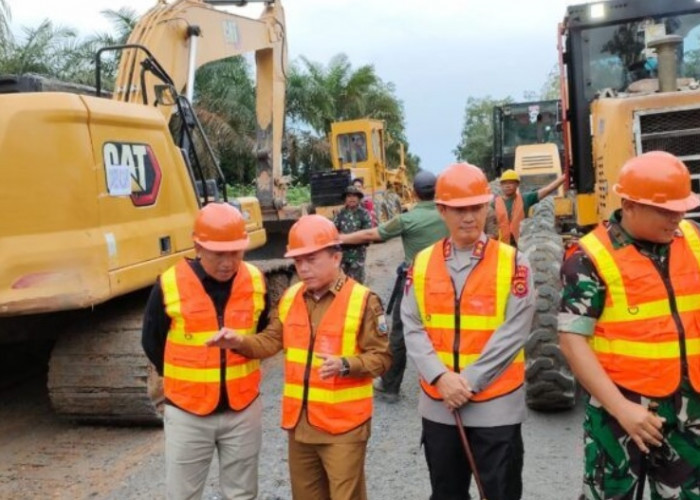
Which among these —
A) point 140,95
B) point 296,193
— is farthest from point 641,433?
point 296,193

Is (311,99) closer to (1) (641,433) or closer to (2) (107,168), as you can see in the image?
(2) (107,168)

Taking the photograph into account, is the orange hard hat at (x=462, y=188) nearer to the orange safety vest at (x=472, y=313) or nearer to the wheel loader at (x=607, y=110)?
the orange safety vest at (x=472, y=313)

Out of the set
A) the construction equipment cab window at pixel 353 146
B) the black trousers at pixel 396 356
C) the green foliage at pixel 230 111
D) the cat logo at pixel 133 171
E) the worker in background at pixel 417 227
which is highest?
the green foliage at pixel 230 111

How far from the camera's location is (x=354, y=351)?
10.8ft

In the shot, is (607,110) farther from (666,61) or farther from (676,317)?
(676,317)

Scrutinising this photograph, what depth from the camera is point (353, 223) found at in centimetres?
866

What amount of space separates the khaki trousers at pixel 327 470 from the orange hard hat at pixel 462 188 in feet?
3.48

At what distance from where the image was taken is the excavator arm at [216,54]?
22.5ft

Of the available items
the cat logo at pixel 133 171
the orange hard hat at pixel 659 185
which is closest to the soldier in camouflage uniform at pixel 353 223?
the cat logo at pixel 133 171

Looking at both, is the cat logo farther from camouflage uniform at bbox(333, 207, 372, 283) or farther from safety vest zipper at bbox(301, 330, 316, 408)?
camouflage uniform at bbox(333, 207, 372, 283)

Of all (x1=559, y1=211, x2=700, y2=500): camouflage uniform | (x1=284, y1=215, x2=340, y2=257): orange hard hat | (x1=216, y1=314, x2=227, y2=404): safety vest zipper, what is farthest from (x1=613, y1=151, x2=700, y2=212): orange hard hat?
(x1=216, y1=314, x2=227, y2=404): safety vest zipper

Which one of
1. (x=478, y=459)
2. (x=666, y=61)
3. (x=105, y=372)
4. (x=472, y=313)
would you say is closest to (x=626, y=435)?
(x=478, y=459)

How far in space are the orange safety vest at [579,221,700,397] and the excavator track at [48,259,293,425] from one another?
3.58 m

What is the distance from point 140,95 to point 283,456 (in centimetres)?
338
